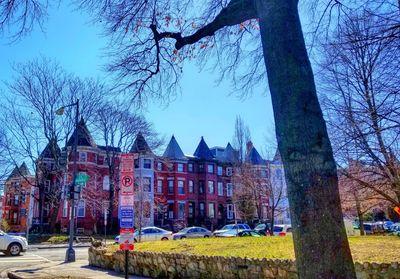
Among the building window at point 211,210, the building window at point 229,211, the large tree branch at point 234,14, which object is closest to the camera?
the large tree branch at point 234,14

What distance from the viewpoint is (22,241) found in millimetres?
21375

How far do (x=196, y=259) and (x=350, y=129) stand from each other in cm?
687

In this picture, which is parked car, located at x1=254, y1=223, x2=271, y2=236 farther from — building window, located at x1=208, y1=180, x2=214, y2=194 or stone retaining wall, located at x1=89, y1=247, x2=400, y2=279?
stone retaining wall, located at x1=89, y1=247, x2=400, y2=279

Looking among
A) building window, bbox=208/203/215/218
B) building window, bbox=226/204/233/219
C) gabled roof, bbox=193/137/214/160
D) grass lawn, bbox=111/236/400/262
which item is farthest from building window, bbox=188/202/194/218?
grass lawn, bbox=111/236/400/262

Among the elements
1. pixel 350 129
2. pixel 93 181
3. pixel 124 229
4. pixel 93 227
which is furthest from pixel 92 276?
pixel 93 227

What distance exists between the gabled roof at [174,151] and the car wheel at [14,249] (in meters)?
37.1

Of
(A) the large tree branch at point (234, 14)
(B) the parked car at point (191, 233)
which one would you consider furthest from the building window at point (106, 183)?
(A) the large tree branch at point (234, 14)

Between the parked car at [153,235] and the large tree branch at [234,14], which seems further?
the parked car at [153,235]

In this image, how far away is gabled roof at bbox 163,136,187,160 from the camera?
191 feet

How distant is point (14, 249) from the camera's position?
21.1 meters

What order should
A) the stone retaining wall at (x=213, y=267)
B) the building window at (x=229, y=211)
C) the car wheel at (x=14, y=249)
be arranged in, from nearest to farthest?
the stone retaining wall at (x=213, y=267)
the car wheel at (x=14, y=249)
the building window at (x=229, y=211)

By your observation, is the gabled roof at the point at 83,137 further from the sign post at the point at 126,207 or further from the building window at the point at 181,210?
the sign post at the point at 126,207

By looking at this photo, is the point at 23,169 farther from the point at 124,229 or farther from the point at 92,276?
the point at 124,229

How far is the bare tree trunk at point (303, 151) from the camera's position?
2881 millimetres
